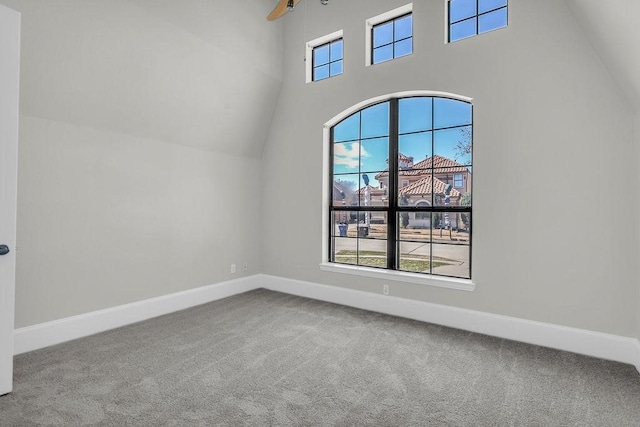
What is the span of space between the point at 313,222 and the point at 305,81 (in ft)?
6.48

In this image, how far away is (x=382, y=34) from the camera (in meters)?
4.03

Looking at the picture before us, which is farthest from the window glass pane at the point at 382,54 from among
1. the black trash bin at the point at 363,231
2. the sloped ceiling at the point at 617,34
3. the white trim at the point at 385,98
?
the black trash bin at the point at 363,231

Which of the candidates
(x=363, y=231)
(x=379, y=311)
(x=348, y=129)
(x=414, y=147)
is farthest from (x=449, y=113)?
(x=379, y=311)

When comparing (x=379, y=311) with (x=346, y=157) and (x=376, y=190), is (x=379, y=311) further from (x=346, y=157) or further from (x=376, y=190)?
(x=346, y=157)

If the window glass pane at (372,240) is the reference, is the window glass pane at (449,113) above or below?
above

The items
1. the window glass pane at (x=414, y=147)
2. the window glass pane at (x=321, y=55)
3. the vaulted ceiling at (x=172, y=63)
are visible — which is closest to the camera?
the vaulted ceiling at (x=172, y=63)

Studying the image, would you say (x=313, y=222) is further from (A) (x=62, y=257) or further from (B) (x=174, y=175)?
(A) (x=62, y=257)

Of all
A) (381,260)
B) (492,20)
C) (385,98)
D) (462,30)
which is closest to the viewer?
(492,20)

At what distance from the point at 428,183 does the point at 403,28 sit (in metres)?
1.87

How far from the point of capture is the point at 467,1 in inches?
134

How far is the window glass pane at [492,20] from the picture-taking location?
10.6 feet

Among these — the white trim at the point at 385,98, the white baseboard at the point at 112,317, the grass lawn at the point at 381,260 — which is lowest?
the white baseboard at the point at 112,317

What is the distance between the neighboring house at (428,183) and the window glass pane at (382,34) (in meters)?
1.42

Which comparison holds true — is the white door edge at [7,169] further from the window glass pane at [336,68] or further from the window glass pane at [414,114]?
the window glass pane at [414,114]
